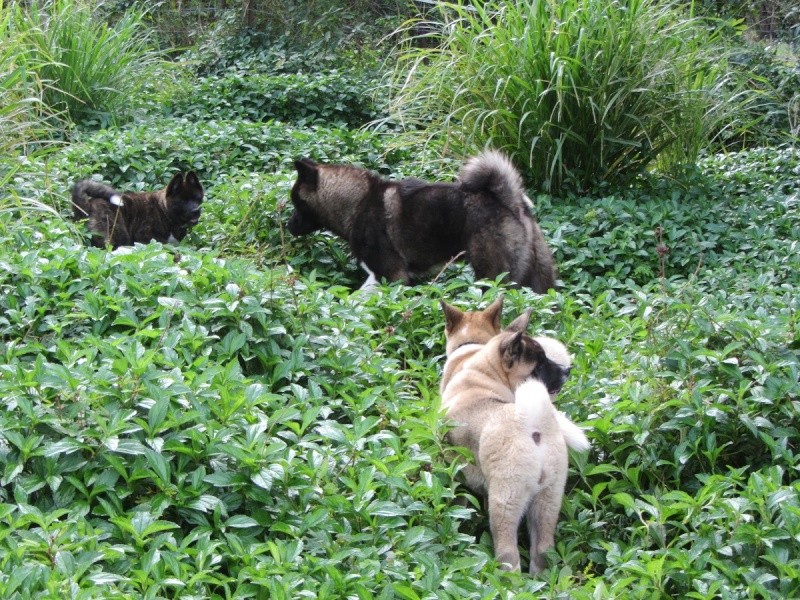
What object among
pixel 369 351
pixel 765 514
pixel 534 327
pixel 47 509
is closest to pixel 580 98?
pixel 534 327

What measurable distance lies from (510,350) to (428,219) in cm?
271

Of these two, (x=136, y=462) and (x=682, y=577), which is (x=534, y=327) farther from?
(x=136, y=462)

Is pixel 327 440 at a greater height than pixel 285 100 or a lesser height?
greater

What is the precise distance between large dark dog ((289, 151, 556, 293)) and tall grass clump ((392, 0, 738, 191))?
4.61 feet

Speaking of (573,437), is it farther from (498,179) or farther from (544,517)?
(498,179)

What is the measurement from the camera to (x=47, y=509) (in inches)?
128

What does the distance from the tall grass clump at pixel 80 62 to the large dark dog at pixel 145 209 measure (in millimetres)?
2701

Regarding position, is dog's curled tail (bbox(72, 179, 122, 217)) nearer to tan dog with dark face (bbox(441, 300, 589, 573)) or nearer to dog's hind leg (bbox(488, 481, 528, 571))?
tan dog with dark face (bbox(441, 300, 589, 573))

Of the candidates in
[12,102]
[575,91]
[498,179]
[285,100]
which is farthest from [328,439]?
[285,100]

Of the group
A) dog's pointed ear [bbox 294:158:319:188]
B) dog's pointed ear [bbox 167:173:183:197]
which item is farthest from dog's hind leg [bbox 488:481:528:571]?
dog's pointed ear [bbox 167:173:183:197]


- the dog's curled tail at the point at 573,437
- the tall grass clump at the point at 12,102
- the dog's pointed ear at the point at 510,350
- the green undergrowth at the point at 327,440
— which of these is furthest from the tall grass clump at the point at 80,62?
the dog's curled tail at the point at 573,437

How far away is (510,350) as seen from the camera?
4.27 meters

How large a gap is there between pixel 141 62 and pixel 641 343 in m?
9.18

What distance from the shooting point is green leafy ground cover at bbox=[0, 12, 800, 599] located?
312cm
